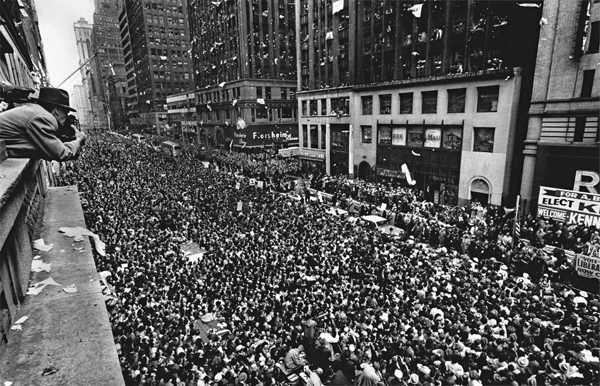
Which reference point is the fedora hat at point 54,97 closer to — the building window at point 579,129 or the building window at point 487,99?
the building window at point 579,129

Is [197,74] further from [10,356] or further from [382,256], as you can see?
[10,356]

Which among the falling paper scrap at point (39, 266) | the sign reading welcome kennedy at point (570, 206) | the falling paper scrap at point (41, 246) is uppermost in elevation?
the falling paper scrap at point (41, 246)

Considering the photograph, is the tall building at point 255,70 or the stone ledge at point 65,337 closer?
the stone ledge at point 65,337

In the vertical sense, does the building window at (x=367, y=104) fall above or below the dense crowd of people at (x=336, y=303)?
above

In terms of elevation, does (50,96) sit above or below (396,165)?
above

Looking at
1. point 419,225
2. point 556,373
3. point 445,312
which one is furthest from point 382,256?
point 556,373

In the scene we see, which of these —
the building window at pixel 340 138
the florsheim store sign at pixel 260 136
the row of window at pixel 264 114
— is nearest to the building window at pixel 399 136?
the building window at pixel 340 138

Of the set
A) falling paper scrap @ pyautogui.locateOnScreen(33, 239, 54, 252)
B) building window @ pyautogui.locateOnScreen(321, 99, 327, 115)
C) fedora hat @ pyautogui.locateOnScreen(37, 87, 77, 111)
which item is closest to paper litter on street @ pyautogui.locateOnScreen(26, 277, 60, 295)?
falling paper scrap @ pyautogui.locateOnScreen(33, 239, 54, 252)
